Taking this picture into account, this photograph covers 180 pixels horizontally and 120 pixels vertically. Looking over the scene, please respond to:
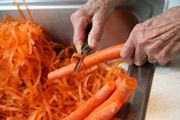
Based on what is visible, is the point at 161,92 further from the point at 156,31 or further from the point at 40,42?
the point at 40,42

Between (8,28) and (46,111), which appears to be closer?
(46,111)

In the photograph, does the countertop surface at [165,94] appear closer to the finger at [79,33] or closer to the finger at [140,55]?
the finger at [140,55]

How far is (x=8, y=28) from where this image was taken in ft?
4.22

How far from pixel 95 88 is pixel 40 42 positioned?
1.95 feet

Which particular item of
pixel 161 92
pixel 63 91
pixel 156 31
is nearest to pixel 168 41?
pixel 156 31

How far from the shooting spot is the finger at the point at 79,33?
1032mm

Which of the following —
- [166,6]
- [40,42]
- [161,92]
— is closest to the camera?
[161,92]

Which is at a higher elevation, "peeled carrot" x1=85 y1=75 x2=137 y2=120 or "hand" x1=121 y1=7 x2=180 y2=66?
"hand" x1=121 y1=7 x2=180 y2=66

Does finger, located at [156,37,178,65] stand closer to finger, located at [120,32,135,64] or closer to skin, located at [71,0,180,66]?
skin, located at [71,0,180,66]

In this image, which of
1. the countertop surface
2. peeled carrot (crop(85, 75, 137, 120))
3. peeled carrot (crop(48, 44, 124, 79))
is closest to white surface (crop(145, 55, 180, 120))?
the countertop surface

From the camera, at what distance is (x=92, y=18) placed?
3.65 ft

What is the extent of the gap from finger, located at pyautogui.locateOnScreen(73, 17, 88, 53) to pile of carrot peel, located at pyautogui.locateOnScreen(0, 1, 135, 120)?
1.07ft

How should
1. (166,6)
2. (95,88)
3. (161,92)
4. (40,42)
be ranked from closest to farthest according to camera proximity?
1. (161,92)
2. (166,6)
3. (95,88)
4. (40,42)

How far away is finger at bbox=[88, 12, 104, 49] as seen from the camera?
0.99 metres
